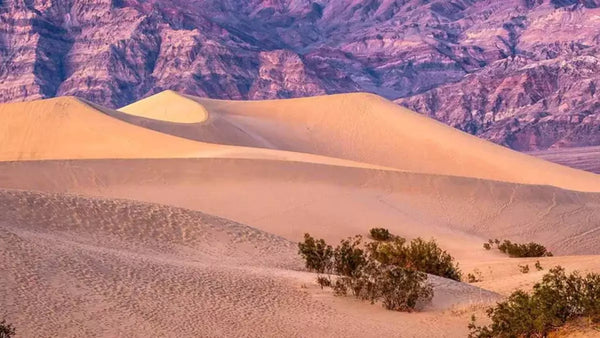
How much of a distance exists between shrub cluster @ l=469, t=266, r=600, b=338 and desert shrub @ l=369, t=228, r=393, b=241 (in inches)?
615

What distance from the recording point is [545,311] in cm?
1141

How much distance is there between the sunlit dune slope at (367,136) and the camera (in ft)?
192

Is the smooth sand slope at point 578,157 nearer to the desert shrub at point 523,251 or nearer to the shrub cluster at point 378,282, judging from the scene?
the desert shrub at point 523,251

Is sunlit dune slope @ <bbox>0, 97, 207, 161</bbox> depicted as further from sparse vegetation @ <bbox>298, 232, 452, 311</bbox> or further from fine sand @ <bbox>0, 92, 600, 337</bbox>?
sparse vegetation @ <bbox>298, 232, 452, 311</bbox>

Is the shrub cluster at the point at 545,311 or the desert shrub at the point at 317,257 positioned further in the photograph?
the desert shrub at the point at 317,257

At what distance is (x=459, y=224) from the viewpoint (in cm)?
3353

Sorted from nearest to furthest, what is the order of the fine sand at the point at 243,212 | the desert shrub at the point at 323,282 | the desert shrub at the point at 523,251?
the fine sand at the point at 243,212 < the desert shrub at the point at 323,282 < the desert shrub at the point at 523,251

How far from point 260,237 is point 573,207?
20.1m

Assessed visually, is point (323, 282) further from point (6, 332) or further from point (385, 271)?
point (6, 332)

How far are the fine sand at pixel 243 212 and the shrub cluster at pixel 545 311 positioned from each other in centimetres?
143

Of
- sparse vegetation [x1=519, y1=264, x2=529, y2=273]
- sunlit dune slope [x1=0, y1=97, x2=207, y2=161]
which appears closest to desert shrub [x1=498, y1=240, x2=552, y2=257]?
sparse vegetation [x1=519, y1=264, x2=529, y2=273]

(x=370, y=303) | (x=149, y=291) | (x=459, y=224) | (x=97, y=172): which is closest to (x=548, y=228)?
(x=459, y=224)

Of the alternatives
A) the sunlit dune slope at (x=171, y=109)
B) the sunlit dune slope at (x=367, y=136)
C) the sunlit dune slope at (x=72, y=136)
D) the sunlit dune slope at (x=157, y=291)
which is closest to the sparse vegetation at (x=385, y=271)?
the sunlit dune slope at (x=157, y=291)

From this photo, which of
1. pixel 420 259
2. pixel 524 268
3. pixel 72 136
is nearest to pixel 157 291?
pixel 420 259
